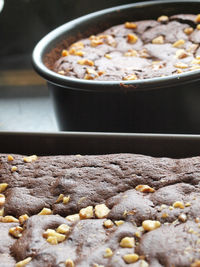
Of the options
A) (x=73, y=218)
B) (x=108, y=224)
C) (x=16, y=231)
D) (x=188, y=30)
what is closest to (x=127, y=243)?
(x=108, y=224)

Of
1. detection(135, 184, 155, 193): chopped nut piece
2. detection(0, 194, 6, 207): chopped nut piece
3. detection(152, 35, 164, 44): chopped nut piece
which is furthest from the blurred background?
detection(135, 184, 155, 193): chopped nut piece

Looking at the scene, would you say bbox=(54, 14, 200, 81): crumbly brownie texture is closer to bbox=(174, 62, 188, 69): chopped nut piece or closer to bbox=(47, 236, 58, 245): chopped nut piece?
bbox=(174, 62, 188, 69): chopped nut piece

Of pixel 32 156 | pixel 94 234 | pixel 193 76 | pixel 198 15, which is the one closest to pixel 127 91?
pixel 193 76

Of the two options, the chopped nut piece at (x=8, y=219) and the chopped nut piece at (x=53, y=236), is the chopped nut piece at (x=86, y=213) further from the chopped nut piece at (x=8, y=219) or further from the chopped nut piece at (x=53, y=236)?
the chopped nut piece at (x=8, y=219)

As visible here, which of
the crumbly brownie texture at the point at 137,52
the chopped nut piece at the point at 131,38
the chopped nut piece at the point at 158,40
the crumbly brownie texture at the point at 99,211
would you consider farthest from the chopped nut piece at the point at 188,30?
the crumbly brownie texture at the point at 99,211

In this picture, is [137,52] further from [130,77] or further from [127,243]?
[127,243]

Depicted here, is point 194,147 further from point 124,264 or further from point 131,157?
point 124,264
